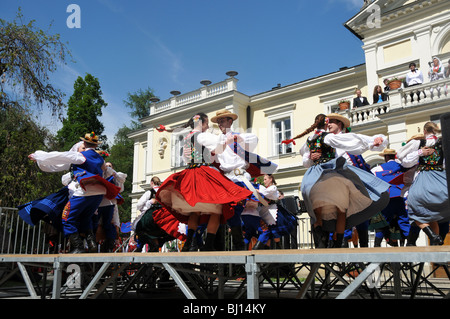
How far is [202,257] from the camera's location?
2873 millimetres

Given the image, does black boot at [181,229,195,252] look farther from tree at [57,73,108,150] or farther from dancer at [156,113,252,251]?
tree at [57,73,108,150]

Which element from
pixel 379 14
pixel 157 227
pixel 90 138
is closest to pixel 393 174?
pixel 157 227

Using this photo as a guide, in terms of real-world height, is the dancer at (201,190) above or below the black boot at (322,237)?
above

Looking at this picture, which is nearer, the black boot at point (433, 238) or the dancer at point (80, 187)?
the dancer at point (80, 187)

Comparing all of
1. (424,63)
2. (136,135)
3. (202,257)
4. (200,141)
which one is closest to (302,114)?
(424,63)

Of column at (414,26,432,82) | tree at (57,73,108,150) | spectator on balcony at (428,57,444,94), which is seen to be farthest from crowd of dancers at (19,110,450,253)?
tree at (57,73,108,150)

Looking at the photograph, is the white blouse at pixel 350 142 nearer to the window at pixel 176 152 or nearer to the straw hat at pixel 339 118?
the straw hat at pixel 339 118

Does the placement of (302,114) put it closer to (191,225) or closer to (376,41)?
(376,41)

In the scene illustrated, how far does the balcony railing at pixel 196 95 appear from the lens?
22.2 metres

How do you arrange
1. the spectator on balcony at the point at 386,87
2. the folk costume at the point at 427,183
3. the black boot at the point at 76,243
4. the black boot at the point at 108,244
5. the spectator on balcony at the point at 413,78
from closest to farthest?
the black boot at the point at 76,243
the folk costume at the point at 427,183
the black boot at the point at 108,244
the spectator on balcony at the point at 413,78
the spectator on balcony at the point at 386,87

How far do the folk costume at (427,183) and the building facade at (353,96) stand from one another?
27.2ft

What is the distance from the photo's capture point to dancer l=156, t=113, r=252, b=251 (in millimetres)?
4281

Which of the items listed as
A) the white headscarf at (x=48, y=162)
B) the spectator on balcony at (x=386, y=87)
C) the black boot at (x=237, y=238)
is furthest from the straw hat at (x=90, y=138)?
the spectator on balcony at (x=386, y=87)

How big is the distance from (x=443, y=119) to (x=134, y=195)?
2560 cm
